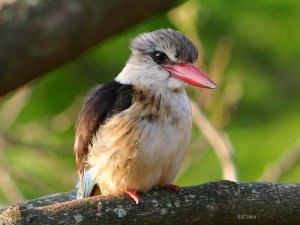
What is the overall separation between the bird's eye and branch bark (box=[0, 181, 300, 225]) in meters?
0.72

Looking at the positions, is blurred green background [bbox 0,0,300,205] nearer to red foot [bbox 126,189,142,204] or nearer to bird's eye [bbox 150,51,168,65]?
bird's eye [bbox 150,51,168,65]

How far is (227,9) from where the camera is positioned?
20.8 feet

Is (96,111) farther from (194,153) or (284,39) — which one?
(284,39)

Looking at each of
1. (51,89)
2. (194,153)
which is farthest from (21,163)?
(194,153)

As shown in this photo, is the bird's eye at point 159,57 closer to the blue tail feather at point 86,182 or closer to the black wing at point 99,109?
the black wing at point 99,109

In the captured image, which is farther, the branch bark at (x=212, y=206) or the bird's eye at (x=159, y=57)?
the bird's eye at (x=159, y=57)

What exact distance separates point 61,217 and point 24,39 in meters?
1.12

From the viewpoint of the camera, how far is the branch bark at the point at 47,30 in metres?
3.97

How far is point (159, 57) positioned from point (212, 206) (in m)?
0.90

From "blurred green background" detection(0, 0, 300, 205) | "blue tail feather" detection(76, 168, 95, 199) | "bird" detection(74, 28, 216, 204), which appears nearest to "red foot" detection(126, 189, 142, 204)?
"bird" detection(74, 28, 216, 204)

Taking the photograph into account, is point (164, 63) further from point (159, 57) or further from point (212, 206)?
point (212, 206)

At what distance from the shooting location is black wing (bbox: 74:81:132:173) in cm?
380

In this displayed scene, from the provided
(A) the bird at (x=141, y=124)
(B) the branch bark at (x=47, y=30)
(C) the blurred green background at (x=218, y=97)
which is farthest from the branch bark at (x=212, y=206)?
(C) the blurred green background at (x=218, y=97)

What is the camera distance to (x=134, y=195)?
11.5 ft
